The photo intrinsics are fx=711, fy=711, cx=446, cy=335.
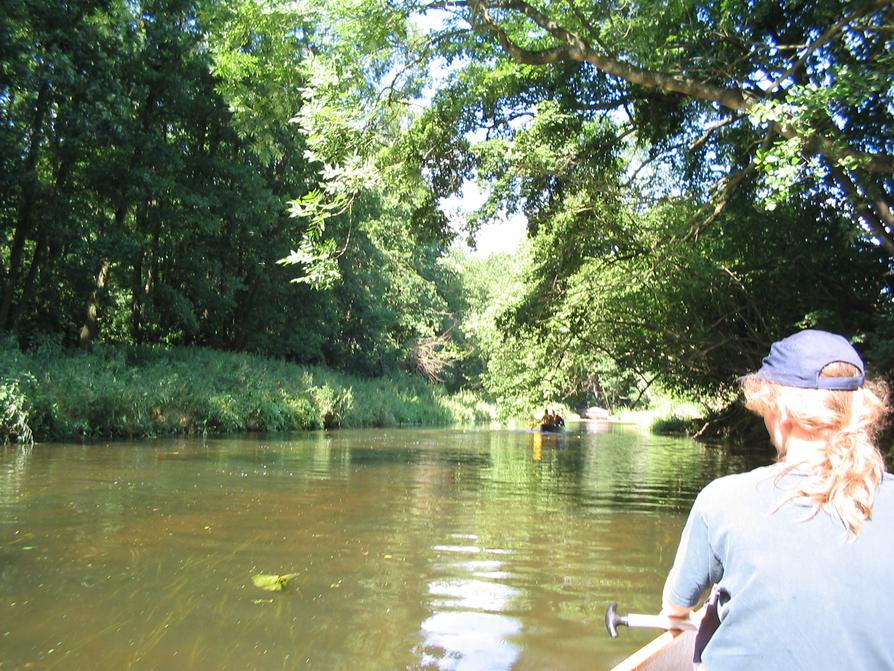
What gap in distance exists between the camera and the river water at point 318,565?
3.98m

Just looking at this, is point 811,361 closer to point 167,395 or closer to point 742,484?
point 742,484

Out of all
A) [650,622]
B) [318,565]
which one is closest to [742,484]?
[650,622]

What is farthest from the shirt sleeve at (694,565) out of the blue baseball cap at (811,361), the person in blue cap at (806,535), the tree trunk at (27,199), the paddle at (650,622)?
the tree trunk at (27,199)

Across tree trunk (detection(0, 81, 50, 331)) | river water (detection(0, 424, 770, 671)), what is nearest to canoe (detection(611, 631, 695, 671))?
river water (detection(0, 424, 770, 671))

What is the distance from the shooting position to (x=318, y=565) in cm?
565

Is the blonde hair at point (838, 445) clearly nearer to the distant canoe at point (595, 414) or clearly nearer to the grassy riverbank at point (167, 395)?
the grassy riverbank at point (167, 395)

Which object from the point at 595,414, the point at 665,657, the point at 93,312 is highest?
the point at 93,312

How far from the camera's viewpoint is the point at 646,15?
8.95 meters

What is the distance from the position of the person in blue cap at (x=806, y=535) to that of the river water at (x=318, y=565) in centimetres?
226

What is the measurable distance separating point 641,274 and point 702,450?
8.36 metres

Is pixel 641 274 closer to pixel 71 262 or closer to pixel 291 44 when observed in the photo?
pixel 291 44

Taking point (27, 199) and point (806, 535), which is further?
point (27, 199)

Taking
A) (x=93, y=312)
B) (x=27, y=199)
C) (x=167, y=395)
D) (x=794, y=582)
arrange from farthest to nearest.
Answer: (x=93, y=312), (x=27, y=199), (x=167, y=395), (x=794, y=582)

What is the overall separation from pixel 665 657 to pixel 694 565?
831mm
